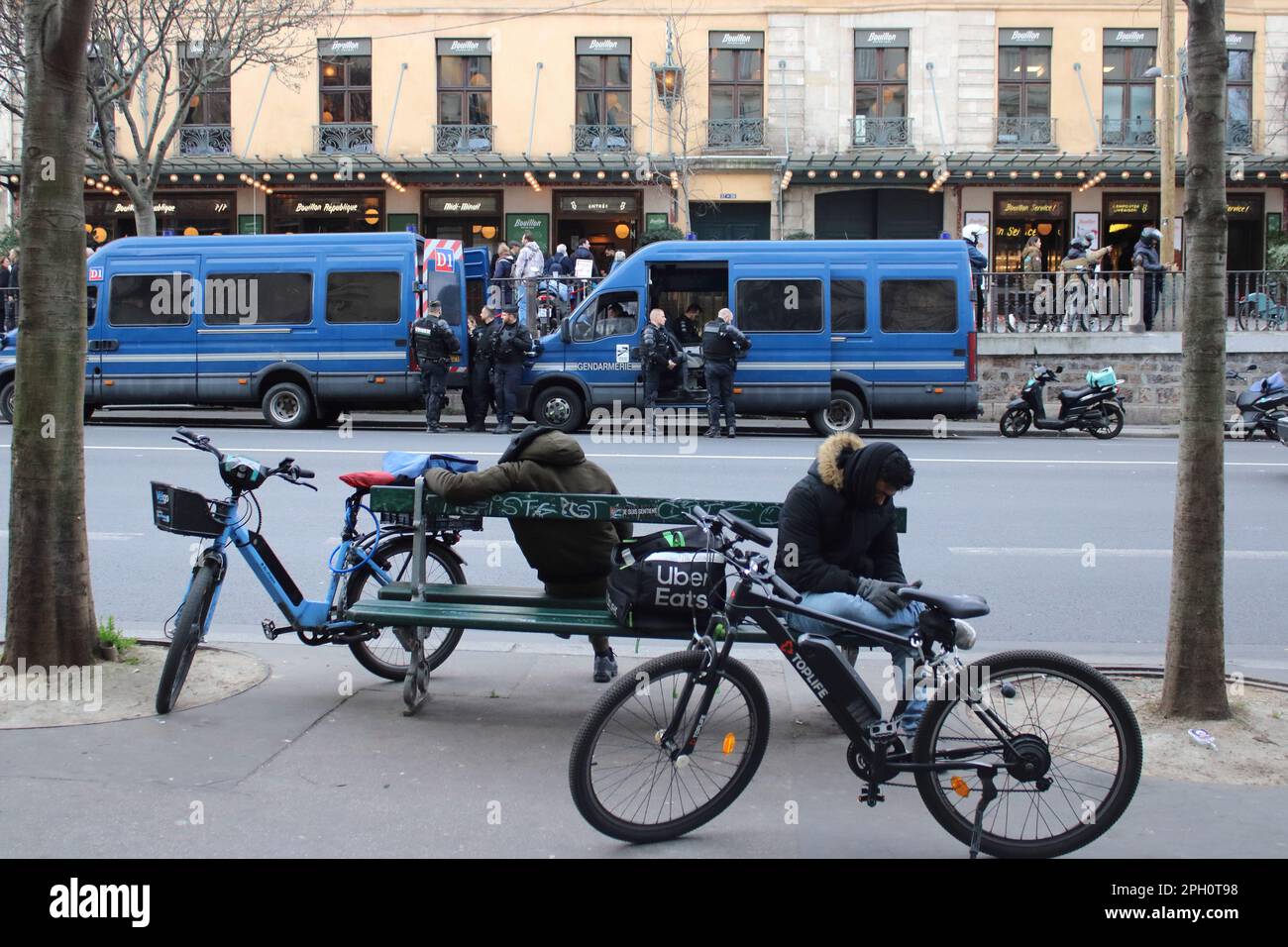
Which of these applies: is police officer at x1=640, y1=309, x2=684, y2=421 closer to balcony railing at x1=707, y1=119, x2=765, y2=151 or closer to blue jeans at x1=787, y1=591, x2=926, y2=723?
balcony railing at x1=707, y1=119, x2=765, y2=151

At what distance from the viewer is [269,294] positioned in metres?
19.2

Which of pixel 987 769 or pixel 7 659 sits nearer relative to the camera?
pixel 987 769

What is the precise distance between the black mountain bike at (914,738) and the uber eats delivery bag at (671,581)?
0.51 metres

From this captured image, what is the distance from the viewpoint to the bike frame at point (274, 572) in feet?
19.2

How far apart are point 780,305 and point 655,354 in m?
2.03

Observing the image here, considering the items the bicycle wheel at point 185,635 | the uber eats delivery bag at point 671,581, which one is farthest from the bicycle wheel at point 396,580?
the uber eats delivery bag at point 671,581

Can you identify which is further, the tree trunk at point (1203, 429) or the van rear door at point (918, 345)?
the van rear door at point (918, 345)

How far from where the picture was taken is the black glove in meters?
4.76

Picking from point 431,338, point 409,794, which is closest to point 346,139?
point 431,338

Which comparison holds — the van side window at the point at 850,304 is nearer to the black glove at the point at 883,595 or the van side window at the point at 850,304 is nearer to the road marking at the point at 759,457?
the road marking at the point at 759,457

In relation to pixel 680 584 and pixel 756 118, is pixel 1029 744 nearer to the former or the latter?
pixel 680 584
